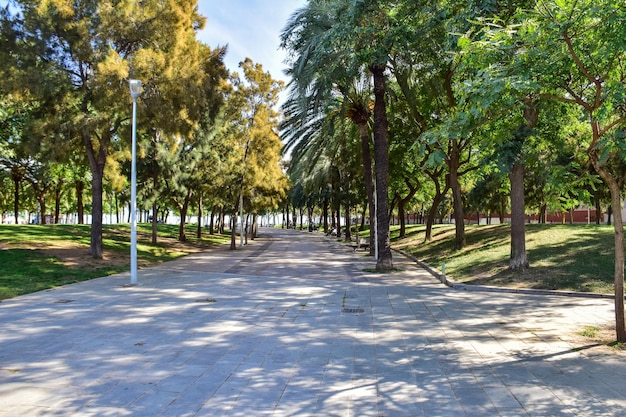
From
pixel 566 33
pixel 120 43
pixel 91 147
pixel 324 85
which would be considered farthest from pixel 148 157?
pixel 566 33

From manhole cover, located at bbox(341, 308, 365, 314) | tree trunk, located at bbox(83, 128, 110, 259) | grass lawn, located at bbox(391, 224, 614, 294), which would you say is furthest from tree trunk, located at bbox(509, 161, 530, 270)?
tree trunk, located at bbox(83, 128, 110, 259)

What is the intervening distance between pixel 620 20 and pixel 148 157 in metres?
26.7

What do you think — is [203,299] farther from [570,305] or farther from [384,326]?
[570,305]

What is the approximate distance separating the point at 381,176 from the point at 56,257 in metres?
13.1

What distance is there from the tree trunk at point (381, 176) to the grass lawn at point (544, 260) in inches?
83.0

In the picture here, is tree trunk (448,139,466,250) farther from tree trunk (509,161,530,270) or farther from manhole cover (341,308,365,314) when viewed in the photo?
manhole cover (341,308,365,314)

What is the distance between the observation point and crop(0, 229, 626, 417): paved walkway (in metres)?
4.73

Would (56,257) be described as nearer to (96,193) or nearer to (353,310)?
(96,193)

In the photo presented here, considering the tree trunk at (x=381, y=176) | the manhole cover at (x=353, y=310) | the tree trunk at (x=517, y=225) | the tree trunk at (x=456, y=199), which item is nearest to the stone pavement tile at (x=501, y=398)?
the manhole cover at (x=353, y=310)

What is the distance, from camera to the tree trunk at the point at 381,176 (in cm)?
1781

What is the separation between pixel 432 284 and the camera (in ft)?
46.9

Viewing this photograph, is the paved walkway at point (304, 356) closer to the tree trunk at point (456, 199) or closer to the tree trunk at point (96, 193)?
the tree trunk at point (96, 193)

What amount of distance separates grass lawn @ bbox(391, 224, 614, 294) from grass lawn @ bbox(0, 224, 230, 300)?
12.4 m

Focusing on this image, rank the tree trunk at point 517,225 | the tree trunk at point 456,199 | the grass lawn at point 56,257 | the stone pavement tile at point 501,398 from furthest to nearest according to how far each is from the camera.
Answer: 1. the tree trunk at point 456,199
2. the tree trunk at point 517,225
3. the grass lawn at point 56,257
4. the stone pavement tile at point 501,398
